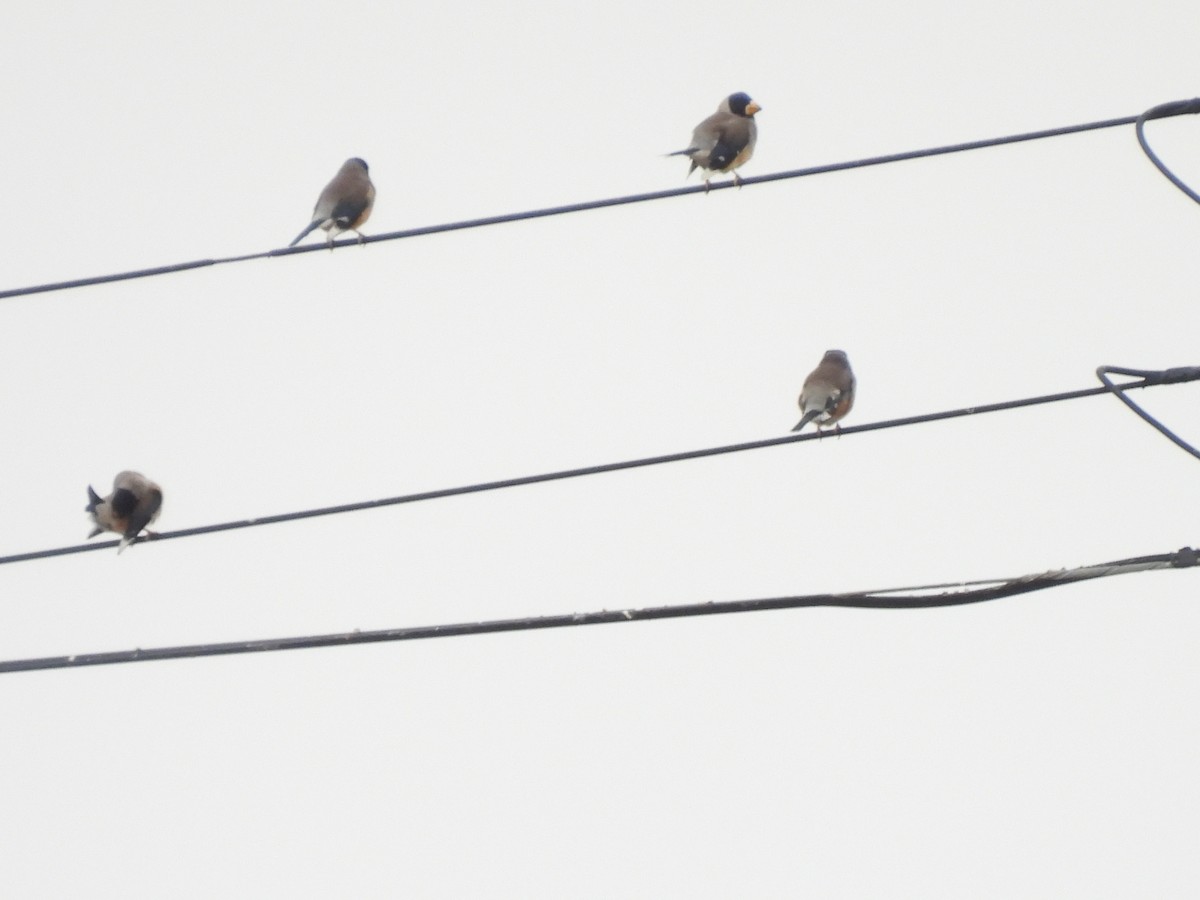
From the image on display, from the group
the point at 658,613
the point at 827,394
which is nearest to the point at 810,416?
the point at 827,394

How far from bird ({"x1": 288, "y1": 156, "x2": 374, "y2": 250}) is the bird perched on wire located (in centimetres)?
198

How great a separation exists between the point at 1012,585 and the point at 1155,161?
154 centimetres

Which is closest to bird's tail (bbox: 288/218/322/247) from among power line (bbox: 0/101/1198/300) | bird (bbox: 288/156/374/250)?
bird (bbox: 288/156/374/250)

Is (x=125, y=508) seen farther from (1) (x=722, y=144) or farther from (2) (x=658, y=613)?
(2) (x=658, y=613)

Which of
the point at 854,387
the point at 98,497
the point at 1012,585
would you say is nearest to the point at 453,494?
the point at 1012,585

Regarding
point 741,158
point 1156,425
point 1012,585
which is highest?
point 741,158

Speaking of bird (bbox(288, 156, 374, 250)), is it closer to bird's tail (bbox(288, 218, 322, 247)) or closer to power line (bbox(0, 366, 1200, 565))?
bird's tail (bbox(288, 218, 322, 247))

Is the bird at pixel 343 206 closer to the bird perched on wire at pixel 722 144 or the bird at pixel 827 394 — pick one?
the bird perched on wire at pixel 722 144

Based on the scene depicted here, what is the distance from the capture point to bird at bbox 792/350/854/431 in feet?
35.8

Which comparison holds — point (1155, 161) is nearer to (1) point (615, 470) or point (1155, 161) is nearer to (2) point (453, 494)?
(1) point (615, 470)

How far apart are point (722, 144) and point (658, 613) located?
21.6ft

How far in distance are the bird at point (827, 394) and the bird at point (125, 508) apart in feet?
12.3

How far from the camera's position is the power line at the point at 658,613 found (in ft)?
16.8

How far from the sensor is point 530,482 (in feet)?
20.1
